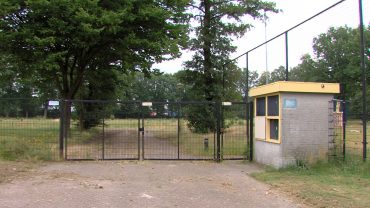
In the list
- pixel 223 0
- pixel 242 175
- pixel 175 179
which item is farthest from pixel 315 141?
pixel 223 0

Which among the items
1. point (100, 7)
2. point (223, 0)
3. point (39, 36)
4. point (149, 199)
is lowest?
point (149, 199)

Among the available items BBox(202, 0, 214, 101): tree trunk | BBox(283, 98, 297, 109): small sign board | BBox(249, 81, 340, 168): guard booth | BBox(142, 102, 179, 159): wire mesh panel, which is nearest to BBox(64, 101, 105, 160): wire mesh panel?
→ BBox(142, 102, 179, 159): wire mesh panel

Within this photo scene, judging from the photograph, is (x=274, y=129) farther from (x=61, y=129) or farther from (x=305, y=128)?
(x=61, y=129)

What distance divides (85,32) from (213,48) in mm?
11496

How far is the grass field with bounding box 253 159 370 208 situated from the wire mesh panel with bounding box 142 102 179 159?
4612 mm

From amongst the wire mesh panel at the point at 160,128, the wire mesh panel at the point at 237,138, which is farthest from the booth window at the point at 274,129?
the wire mesh panel at the point at 160,128

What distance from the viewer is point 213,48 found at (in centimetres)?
2975

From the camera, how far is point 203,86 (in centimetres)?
2955

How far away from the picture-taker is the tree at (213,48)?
2941cm

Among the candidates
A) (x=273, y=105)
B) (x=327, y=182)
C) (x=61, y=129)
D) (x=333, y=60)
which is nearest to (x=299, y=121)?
(x=273, y=105)

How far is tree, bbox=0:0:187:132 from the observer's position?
20266 mm

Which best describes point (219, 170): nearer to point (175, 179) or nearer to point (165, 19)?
point (175, 179)

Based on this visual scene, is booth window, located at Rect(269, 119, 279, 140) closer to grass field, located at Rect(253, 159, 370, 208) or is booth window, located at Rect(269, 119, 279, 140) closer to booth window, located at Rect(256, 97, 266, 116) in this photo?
booth window, located at Rect(256, 97, 266, 116)

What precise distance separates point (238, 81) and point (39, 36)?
1494 cm
